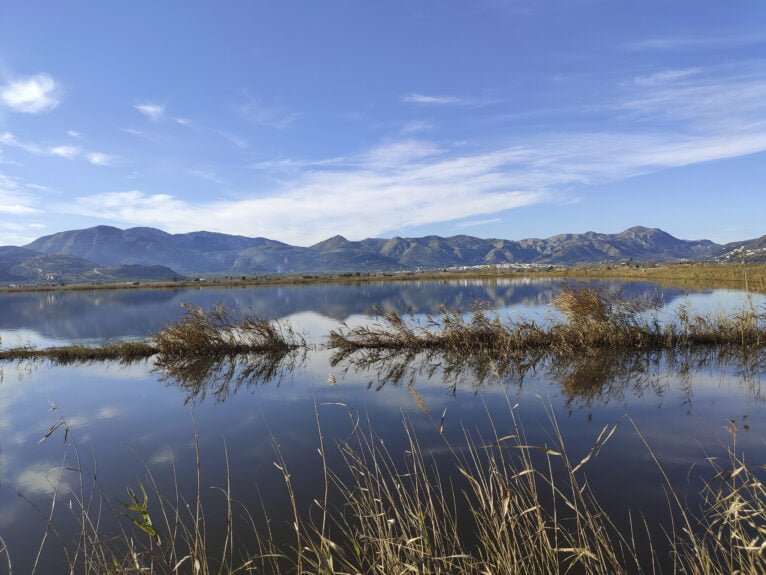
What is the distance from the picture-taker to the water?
799 centimetres

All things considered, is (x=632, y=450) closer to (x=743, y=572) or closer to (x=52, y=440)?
(x=743, y=572)

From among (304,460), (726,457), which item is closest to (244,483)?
(304,460)

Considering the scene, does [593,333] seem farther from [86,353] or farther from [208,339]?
[86,353]

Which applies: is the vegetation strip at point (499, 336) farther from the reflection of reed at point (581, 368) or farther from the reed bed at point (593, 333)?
the reflection of reed at point (581, 368)

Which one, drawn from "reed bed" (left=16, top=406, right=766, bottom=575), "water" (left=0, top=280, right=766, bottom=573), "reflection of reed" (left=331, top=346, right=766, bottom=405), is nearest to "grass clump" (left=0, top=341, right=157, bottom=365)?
"water" (left=0, top=280, right=766, bottom=573)

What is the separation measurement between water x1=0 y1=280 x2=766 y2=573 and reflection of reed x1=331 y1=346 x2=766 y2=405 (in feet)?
0.35

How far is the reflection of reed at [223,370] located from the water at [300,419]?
0.42ft

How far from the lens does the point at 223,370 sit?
18812 mm

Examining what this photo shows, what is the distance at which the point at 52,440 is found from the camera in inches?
455

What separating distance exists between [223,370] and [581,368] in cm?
1440

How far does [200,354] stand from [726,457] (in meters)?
21.0

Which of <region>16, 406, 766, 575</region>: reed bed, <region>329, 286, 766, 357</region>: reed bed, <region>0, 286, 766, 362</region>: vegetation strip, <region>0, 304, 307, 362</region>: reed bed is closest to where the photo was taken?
<region>16, 406, 766, 575</region>: reed bed

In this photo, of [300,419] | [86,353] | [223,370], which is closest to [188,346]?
[223,370]

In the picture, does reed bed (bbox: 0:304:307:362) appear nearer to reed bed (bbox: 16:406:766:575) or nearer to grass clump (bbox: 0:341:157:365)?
grass clump (bbox: 0:341:157:365)
